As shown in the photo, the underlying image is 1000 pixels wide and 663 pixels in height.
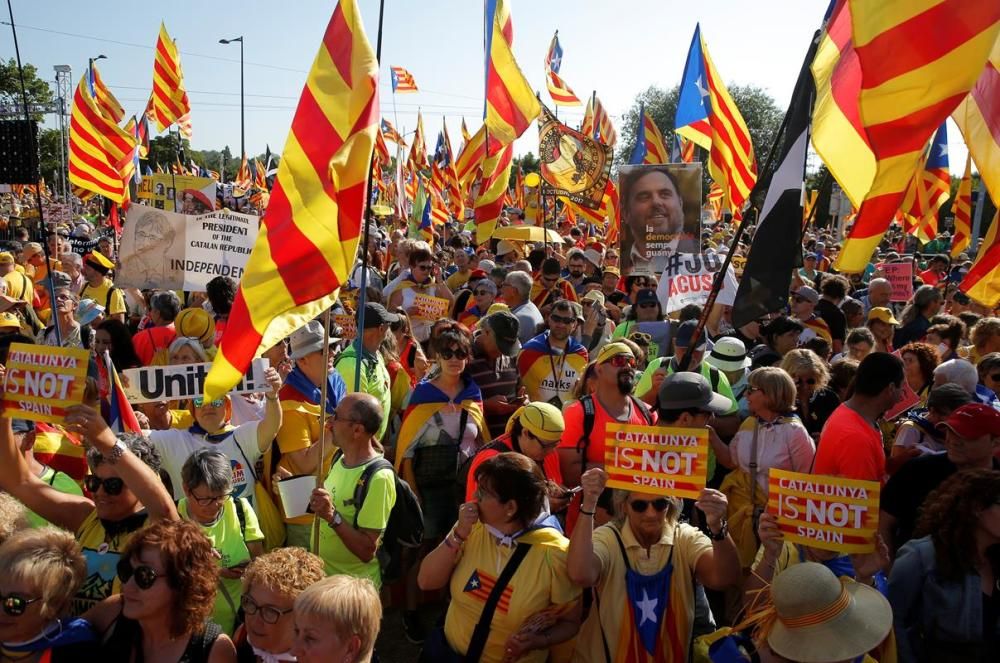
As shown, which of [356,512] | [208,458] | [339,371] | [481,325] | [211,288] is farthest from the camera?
[211,288]

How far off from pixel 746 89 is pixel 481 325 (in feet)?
221

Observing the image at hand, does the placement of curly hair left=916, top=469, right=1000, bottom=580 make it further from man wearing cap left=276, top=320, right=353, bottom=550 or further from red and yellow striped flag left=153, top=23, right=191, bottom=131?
red and yellow striped flag left=153, top=23, right=191, bottom=131

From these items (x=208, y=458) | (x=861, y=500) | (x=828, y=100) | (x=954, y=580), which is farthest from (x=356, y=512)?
(x=828, y=100)

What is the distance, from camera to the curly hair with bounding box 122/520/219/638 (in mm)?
2900

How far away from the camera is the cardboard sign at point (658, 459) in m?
3.25

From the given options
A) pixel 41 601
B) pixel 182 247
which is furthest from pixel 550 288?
pixel 41 601

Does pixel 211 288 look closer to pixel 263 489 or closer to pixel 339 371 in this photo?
pixel 339 371

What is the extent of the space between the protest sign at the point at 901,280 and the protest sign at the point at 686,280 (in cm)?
396

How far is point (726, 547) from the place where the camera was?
10.8ft

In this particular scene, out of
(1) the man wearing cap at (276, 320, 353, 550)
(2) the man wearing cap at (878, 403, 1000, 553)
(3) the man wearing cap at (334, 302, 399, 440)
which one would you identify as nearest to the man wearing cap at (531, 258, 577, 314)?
(3) the man wearing cap at (334, 302, 399, 440)

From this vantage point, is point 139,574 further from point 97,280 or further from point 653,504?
point 97,280

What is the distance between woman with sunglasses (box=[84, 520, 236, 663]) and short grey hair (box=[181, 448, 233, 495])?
56 centimetres

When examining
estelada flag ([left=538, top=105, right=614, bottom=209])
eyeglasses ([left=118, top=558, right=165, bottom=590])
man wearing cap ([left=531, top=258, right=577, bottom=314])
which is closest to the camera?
eyeglasses ([left=118, top=558, right=165, bottom=590])

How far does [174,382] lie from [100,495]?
1.00m
